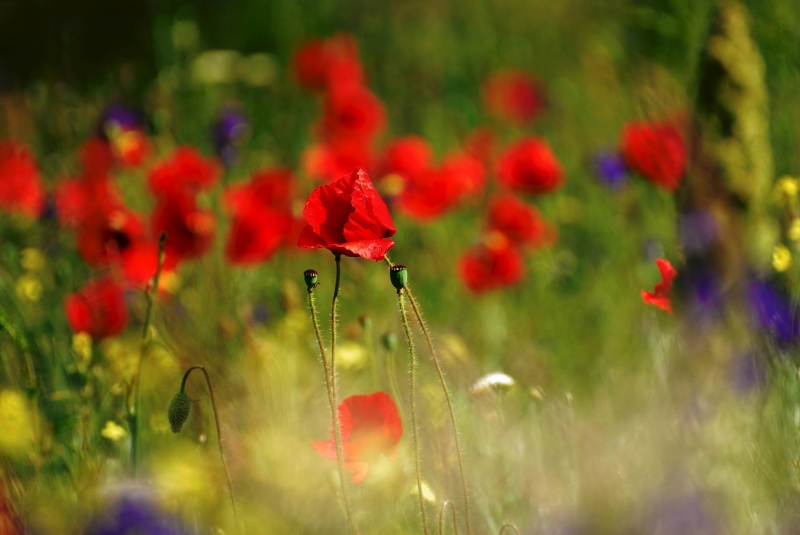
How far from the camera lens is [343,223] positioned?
1230 millimetres

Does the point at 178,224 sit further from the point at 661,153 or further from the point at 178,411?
the point at 661,153

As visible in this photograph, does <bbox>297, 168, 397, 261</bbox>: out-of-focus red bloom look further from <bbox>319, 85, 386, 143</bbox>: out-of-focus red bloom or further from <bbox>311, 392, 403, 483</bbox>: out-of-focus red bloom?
<bbox>319, 85, 386, 143</bbox>: out-of-focus red bloom

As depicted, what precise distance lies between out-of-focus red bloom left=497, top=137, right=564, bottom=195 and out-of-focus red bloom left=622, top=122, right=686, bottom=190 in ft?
0.93

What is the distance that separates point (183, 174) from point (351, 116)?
0.88 metres

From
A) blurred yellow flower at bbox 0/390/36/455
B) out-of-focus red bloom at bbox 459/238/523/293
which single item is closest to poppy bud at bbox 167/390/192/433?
blurred yellow flower at bbox 0/390/36/455

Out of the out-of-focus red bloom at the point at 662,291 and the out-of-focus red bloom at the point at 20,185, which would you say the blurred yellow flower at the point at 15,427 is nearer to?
the out-of-focus red bloom at the point at 20,185

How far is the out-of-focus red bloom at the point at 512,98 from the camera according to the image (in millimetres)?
3982

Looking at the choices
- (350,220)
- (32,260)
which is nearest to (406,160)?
(32,260)

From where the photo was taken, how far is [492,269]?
2.45m

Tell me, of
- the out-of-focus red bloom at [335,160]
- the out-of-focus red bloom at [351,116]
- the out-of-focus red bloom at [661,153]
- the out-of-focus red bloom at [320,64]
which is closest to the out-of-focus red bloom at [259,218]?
the out-of-focus red bloom at [335,160]

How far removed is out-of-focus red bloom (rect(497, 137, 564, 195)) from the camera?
2746mm

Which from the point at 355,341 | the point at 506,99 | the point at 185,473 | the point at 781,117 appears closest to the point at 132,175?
the point at 355,341

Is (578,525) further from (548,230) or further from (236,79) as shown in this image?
(236,79)

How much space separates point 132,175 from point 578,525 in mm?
2270
